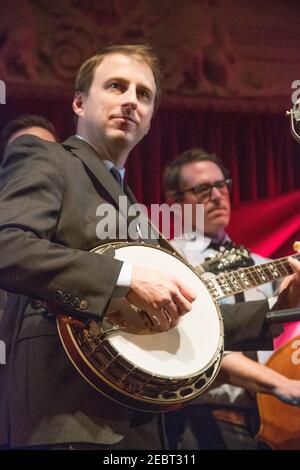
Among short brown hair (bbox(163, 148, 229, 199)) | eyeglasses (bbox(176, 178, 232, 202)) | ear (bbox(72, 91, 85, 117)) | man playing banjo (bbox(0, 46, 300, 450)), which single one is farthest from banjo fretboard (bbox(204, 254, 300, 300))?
short brown hair (bbox(163, 148, 229, 199))

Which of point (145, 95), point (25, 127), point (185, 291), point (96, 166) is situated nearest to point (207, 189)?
point (25, 127)

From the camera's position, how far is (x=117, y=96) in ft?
6.67

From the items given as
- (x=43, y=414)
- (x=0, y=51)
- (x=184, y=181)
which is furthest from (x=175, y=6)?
(x=43, y=414)

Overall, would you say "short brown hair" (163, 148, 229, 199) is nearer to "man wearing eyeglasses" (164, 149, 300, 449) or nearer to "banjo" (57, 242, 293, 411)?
"man wearing eyeglasses" (164, 149, 300, 449)

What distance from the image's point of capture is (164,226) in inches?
132

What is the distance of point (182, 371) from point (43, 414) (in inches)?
14.4

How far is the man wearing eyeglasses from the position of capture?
2.46 meters

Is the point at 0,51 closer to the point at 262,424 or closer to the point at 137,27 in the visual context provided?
the point at 137,27

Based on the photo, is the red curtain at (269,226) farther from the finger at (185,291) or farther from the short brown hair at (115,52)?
the finger at (185,291)

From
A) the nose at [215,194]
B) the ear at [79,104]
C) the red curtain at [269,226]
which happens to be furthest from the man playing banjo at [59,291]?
the red curtain at [269,226]

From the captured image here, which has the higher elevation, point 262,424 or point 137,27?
point 137,27

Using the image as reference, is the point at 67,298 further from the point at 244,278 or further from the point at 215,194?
the point at 215,194

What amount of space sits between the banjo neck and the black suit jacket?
0.40 metres

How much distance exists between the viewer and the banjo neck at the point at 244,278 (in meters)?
1.95
